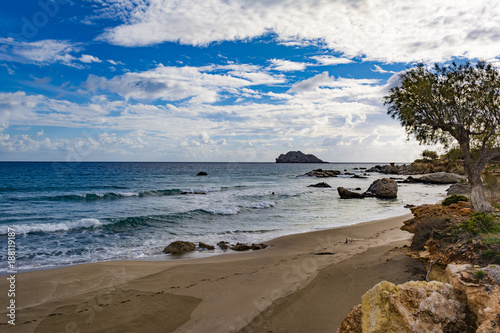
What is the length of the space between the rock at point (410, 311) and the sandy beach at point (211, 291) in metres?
2.37

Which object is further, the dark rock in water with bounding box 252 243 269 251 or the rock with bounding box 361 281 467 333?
the dark rock in water with bounding box 252 243 269 251

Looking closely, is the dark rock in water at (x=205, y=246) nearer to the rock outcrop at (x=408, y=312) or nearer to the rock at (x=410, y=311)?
the rock outcrop at (x=408, y=312)

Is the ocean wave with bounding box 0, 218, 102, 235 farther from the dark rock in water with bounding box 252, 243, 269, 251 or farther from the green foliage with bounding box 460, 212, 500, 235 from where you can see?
the green foliage with bounding box 460, 212, 500, 235

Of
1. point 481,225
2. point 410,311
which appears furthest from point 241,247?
point 410,311

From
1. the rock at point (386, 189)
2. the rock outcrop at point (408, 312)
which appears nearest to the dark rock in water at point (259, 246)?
the rock outcrop at point (408, 312)

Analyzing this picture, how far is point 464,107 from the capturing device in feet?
39.8

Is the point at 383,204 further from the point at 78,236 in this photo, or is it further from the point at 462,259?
the point at 78,236

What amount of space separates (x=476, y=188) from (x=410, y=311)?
11.3m

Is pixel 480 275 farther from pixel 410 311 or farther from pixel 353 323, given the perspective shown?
pixel 353 323

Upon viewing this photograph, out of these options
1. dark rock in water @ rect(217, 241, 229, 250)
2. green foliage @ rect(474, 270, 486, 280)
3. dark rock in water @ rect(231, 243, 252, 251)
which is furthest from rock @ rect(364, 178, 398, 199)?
green foliage @ rect(474, 270, 486, 280)

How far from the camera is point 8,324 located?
21.2 ft

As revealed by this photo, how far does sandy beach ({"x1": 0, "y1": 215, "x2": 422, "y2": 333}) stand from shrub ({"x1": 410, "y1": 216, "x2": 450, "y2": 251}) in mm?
647

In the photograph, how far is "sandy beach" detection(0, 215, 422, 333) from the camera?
6379mm

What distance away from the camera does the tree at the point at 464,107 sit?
1181cm
